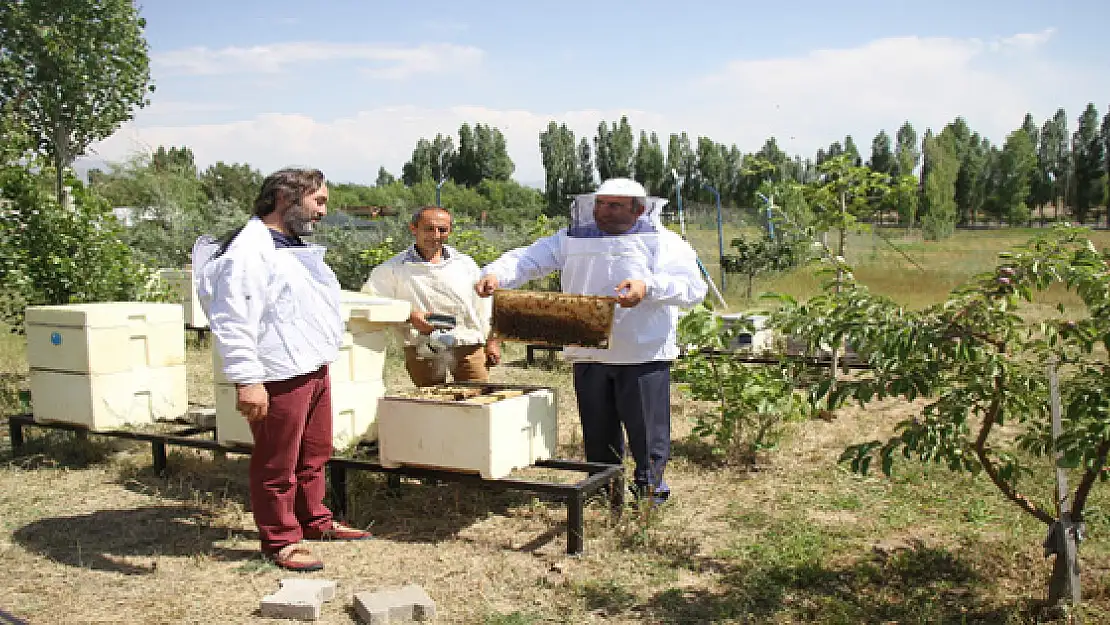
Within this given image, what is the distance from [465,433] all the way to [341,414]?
962mm

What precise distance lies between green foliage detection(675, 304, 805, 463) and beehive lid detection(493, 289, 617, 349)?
1.18 meters

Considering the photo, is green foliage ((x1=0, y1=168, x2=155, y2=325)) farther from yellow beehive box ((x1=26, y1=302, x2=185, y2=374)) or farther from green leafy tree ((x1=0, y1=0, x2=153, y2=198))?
green leafy tree ((x1=0, y1=0, x2=153, y2=198))

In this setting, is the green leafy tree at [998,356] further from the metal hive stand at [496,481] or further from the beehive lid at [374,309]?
the beehive lid at [374,309]

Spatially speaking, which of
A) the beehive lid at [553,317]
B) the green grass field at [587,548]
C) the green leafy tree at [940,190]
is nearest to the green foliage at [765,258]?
the green grass field at [587,548]

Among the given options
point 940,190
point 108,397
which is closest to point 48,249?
point 108,397

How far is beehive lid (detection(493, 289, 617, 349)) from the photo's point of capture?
4.05m

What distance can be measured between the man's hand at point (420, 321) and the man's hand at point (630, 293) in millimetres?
1313

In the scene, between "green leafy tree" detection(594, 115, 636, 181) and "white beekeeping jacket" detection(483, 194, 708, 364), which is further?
"green leafy tree" detection(594, 115, 636, 181)

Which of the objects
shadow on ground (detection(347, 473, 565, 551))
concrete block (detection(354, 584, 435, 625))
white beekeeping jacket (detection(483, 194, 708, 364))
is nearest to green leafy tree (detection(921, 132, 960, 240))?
white beekeeping jacket (detection(483, 194, 708, 364))

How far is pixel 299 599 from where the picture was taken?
341cm

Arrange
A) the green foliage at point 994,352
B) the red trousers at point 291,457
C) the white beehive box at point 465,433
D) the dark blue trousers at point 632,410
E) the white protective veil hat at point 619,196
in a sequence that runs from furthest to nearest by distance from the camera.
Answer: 1. the dark blue trousers at point 632,410
2. the white protective veil hat at point 619,196
3. the white beehive box at point 465,433
4. the red trousers at point 291,457
5. the green foliage at point 994,352

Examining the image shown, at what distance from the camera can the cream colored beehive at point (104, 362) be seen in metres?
5.21

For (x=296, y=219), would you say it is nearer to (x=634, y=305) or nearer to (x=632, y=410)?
(x=634, y=305)

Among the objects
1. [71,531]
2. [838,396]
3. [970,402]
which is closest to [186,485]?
[71,531]
